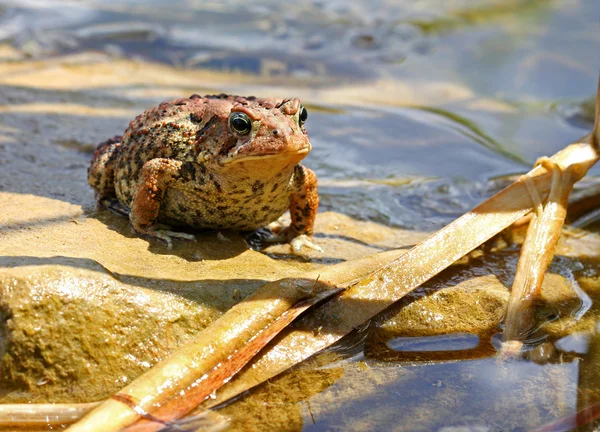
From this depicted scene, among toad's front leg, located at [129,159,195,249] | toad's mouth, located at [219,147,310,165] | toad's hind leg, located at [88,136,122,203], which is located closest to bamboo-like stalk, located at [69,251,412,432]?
toad's mouth, located at [219,147,310,165]

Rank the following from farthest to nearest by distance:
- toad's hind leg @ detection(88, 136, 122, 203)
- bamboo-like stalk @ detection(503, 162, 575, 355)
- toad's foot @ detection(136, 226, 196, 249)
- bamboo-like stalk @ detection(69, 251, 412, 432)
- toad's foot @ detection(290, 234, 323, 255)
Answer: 1. toad's hind leg @ detection(88, 136, 122, 203)
2. toad's foot @ detection(290, 234, 323, 255)
3. toad's foot @ detection(136, 226, 196, 249)
4. bamboo-like stalk @ detection(503, 162, 575, 355)
5. bamboo-like stalk @ detection(69, 251, 412, 432)

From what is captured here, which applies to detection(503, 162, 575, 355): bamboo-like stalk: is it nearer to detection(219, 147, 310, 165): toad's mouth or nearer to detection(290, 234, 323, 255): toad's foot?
detection(290, 234, 323, 255): toad's foot

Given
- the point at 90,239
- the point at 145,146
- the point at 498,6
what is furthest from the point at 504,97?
the point at 90,239

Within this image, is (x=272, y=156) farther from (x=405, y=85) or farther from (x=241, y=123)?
(x=405, y=85)

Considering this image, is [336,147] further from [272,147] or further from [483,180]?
[272,147]

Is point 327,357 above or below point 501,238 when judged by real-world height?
below

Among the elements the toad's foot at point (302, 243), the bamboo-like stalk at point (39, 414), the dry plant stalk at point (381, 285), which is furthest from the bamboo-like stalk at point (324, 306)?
the toad's foot at point (302, 243)
